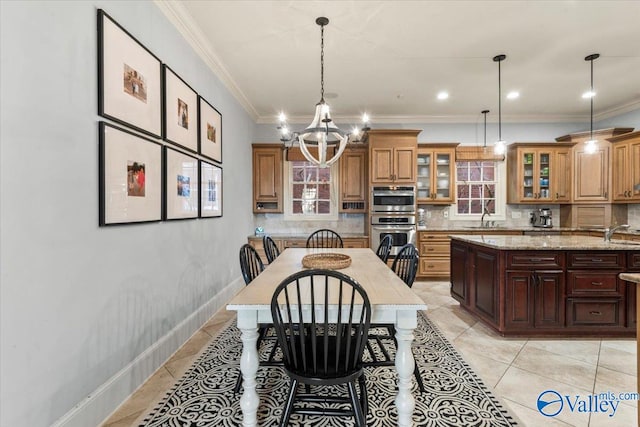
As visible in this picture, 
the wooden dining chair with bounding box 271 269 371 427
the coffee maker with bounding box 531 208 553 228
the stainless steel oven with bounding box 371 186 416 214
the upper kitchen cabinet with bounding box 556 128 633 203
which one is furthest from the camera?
the coffee maker with bounding box 531 208 553 228

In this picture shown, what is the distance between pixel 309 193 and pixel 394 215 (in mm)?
1555

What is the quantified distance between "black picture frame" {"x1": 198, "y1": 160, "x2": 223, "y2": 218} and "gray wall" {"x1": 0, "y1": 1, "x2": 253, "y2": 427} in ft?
2.77

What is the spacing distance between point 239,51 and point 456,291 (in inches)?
145

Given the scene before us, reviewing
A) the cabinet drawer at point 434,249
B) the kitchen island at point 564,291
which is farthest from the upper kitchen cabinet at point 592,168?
the kitchen island at point 564,291

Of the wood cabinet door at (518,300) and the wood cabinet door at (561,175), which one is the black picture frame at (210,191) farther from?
the wood cabinet door at (561,175)

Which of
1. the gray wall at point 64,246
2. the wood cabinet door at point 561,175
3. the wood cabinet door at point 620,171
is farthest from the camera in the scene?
the wood cabinet door at point 561,175

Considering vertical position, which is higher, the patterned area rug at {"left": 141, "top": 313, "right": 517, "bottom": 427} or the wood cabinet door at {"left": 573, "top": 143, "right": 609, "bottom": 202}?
the wood cabinet door at {"left": 573, "top": 143, "right": 609, "bottom": 202}

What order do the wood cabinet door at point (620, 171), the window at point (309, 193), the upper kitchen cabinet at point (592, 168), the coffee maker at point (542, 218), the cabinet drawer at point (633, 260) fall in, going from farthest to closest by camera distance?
the window at point (309, 193) → the coffee maker at point (542, 218) → the upper kitchen cabinet at point (592, 168) → the wood cabinet door at point (620, 171) → the cabinet drawer at point (633, 260)

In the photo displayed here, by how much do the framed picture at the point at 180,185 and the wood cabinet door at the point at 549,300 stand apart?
327cm

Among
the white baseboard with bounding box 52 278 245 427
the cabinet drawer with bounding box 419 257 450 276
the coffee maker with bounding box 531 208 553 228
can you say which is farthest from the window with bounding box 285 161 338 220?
the coffee maker with bounding box 531 208 553 228

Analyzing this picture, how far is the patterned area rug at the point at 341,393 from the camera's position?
1.77m

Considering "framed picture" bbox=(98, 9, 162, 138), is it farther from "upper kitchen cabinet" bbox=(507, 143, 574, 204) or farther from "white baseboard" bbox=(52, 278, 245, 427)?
"upper kitchen cabinet" bbox=(507, 143, 574, 204)

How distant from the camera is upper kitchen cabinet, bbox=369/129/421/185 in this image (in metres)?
4.96

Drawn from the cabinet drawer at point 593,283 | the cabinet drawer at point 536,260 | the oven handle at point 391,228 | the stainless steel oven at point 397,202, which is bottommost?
the cabinet drawer at point 593,283
